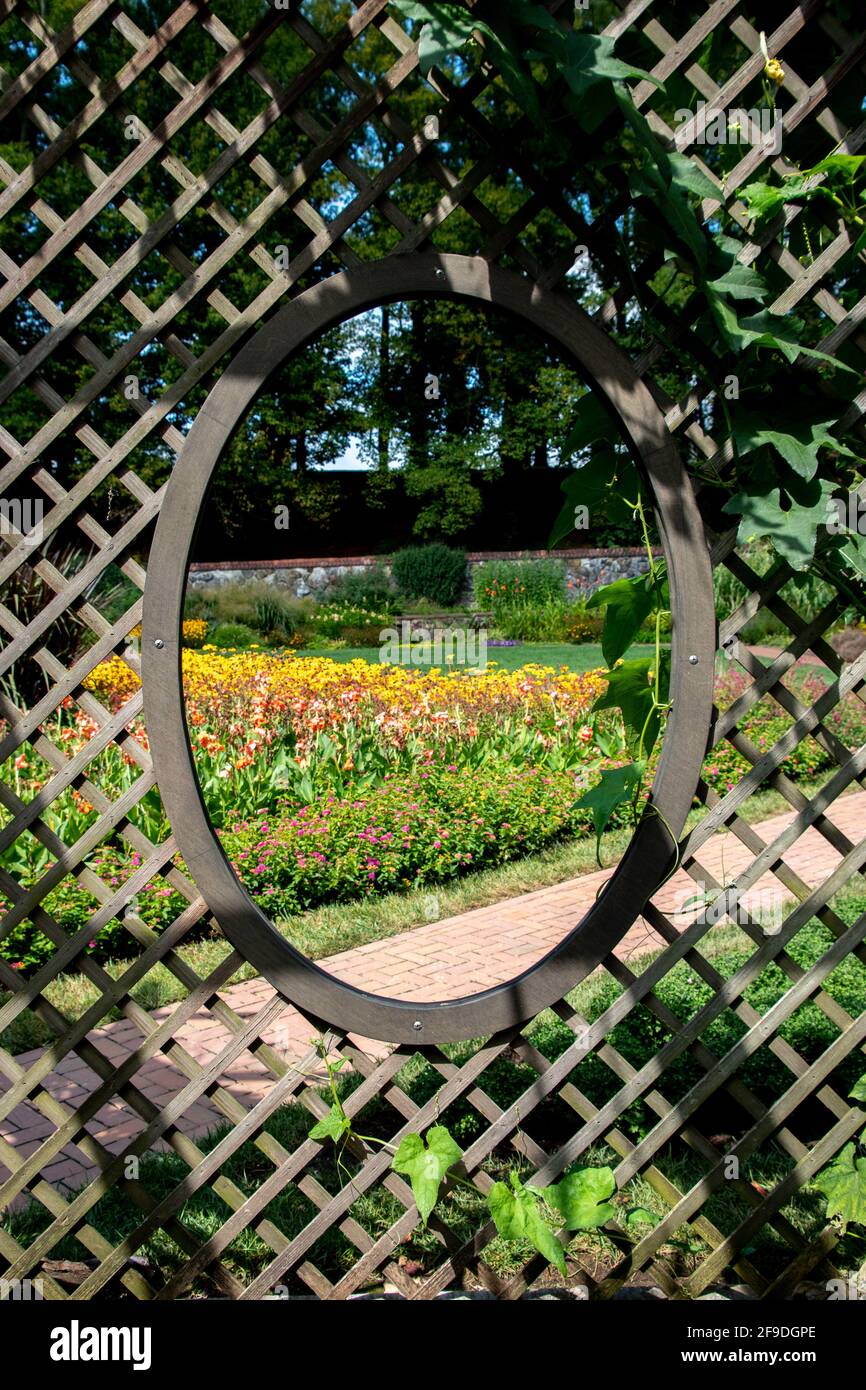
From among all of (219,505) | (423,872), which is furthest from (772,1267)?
(219,505)

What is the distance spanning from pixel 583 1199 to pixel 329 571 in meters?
14.3

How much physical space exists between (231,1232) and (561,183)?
2.15 metres

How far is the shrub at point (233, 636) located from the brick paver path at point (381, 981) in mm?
8572

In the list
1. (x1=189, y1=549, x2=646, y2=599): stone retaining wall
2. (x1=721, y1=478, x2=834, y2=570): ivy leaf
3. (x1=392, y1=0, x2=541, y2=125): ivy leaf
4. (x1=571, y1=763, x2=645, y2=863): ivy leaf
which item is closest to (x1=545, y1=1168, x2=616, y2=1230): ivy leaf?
(x1=571, y1=763, x2=645, y2=863): ivy leaf

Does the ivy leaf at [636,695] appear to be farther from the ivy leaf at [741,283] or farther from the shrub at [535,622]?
the shrub at [535,622]

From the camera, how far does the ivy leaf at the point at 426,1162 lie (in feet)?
6.30

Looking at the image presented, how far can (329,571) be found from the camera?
1590 centimetres

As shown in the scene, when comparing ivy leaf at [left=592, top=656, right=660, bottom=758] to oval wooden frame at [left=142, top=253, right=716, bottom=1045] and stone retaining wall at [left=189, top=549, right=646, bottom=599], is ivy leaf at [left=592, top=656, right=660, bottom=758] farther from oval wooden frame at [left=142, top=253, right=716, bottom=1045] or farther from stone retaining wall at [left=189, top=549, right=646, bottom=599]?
stone retaining wall at [left=189, top=549, right=646, bottom=599]

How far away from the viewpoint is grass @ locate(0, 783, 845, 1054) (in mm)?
3633

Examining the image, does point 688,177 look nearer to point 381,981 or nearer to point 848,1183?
point 848,1183

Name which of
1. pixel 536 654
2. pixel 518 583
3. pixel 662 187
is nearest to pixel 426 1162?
pixel 662 187

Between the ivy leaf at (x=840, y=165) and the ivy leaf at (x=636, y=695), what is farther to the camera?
the ivy leaf at (x=636, y=695)

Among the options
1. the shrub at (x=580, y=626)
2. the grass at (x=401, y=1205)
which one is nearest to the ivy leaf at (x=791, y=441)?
the grass at (x=401, y=1205)

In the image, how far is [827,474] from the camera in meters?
2.13
